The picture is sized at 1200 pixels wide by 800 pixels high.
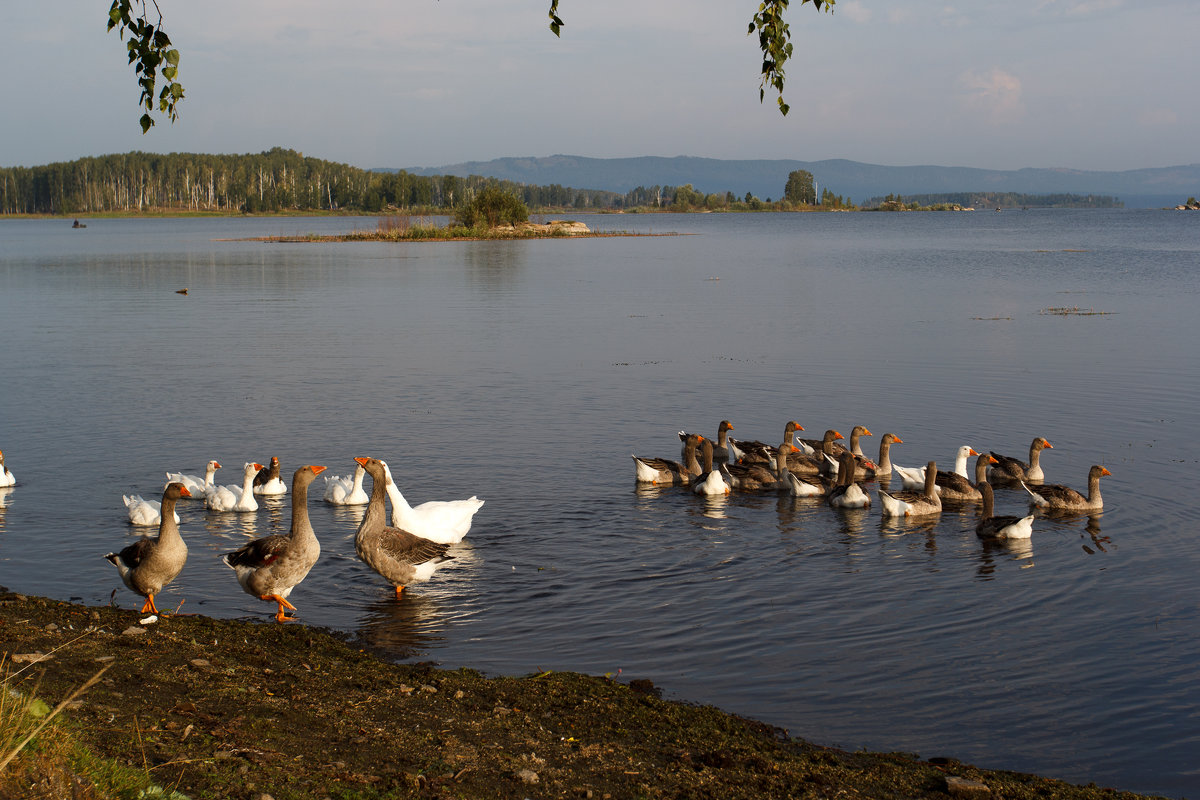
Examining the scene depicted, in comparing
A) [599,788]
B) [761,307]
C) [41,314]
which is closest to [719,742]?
[599,788]

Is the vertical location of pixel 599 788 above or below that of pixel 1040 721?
above

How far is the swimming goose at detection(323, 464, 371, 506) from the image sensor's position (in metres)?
15.1

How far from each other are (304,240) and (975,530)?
103 meters

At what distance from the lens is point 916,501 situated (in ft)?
49.4

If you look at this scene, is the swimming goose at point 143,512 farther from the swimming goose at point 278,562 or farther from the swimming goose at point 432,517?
the swimming goose at point 278,562

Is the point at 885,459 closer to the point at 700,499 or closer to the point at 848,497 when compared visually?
the point at 848,497

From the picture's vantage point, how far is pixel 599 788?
618 cm

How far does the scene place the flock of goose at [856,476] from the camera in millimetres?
14898

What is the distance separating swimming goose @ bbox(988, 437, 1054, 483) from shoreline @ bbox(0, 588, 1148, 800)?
10015mm

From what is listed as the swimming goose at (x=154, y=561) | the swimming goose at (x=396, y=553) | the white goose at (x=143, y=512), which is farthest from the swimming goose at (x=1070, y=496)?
the white goose at (x=143, y=512)

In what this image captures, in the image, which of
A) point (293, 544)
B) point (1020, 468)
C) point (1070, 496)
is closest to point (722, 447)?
point (1020, 468)

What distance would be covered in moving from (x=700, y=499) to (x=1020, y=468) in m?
5.16

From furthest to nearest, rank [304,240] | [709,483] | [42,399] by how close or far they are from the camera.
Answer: [304,240]
[42,399]
[709,483]

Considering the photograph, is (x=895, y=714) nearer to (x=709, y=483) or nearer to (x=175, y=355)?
(x=709, y=483)
